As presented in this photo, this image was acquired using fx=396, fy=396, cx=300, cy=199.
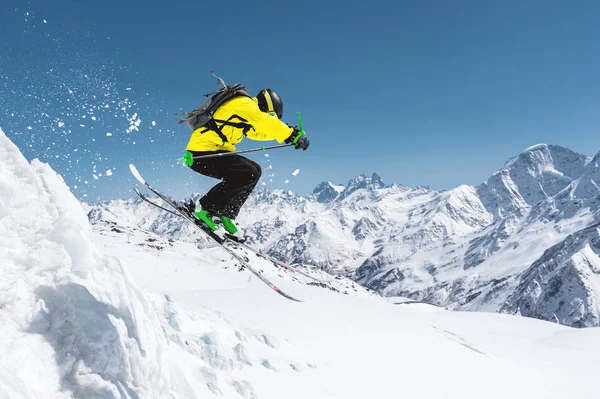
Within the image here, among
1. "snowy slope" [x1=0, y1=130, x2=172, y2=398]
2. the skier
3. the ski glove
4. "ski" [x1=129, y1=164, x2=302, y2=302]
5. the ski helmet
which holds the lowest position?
"snowy slope" [x1=0, y1=130, x2=172, y2=398]

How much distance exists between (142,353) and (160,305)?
193 inches

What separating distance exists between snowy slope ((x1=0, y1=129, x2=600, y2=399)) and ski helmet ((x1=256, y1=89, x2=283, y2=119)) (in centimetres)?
393

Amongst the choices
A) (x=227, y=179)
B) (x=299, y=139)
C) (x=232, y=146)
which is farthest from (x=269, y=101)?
(x=227, y=179)

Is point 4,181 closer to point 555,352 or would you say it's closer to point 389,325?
point 389,325

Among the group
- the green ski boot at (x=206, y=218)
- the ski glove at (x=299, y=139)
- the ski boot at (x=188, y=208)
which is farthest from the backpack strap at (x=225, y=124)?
the ski boot at (x=188, y=208)

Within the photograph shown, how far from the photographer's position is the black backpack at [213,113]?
25.6 feet

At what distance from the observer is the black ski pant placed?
8.88 m

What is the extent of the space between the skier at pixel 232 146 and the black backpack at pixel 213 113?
0.02 m

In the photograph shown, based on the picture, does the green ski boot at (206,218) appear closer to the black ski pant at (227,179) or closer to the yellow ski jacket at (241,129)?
the black ski pant at (227,179)

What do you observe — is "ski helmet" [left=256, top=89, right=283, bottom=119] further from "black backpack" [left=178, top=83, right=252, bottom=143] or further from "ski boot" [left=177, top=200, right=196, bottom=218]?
"ski boot" [left=177, top=200, right=196, bottom=218]

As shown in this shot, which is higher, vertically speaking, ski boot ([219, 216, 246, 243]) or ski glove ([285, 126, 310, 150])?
ski glove ([285, 126, 310, 150])

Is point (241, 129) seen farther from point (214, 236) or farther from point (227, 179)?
point (214, 236)


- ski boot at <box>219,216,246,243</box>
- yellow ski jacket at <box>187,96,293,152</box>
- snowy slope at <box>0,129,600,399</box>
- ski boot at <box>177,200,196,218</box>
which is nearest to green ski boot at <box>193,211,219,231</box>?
ski boot at <box>219,216,246,243</box>

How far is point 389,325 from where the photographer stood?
18031 millimetres
